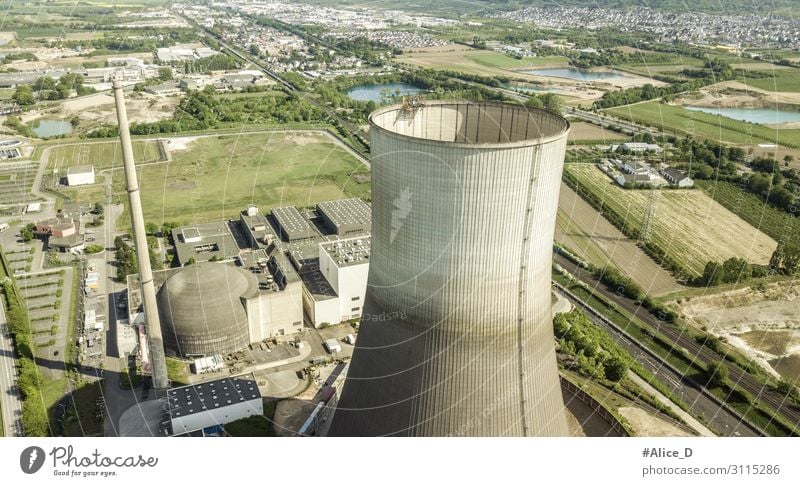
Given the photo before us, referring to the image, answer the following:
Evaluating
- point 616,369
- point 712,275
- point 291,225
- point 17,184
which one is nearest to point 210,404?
point 616,369

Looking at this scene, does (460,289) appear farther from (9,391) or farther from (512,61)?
(512,61)

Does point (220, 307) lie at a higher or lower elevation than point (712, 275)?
higher

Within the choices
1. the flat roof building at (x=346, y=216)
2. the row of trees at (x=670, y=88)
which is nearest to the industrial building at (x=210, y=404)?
→ the flat roof building at (x=346, y=216)

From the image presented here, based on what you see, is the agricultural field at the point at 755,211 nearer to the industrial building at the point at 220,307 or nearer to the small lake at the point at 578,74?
the industrial building at the point at 220,307

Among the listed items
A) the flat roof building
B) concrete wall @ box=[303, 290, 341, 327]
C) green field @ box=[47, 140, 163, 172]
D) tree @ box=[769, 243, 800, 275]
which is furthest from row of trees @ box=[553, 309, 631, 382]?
green field @ box=[47, 140, 163, 172]
